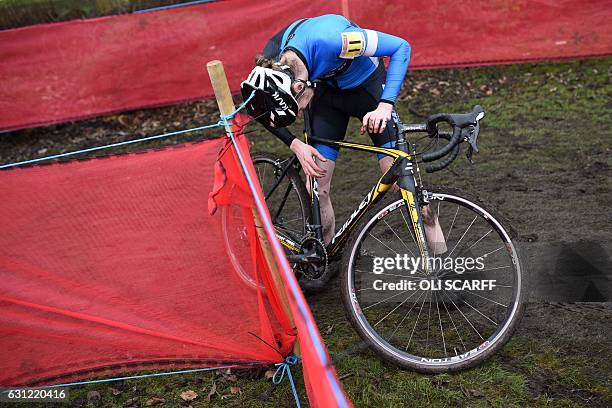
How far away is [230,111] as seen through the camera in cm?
361

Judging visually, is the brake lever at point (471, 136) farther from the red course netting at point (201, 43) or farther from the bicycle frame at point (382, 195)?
the red course netting at point (201, 43)

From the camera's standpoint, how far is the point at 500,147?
690 centimetres

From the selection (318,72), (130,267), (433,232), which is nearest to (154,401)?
(130,267)

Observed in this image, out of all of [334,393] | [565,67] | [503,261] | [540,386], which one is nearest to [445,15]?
[565,67]

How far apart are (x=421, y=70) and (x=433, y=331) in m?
5.70

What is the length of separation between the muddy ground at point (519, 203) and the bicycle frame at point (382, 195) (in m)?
0.63

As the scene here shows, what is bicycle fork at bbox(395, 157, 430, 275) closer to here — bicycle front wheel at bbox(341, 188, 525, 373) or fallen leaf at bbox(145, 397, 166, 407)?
bicycle front wheel at bbox(341, 188, 525, 373)

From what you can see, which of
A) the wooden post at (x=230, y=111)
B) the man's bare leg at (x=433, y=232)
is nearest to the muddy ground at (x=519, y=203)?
the wooden post at (x=230, y=111)

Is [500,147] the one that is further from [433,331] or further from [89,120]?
[89,120]

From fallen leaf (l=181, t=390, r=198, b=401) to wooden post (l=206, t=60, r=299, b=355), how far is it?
2.26 ft

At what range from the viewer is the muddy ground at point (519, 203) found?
12.1 ft

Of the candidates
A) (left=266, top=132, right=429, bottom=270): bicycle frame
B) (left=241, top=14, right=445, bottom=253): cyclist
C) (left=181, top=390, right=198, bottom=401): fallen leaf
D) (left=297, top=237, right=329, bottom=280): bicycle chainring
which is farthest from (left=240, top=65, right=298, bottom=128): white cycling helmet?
(left=181, top=390, right=198, bottom=401): fallen leaf

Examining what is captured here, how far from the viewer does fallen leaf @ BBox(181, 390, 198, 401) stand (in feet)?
12.9

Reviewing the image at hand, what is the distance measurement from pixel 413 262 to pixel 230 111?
4.77 feet
